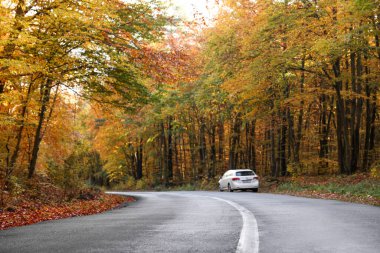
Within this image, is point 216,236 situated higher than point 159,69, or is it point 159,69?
point 159,69

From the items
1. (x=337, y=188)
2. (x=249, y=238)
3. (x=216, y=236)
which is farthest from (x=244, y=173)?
(x=249, y=238)

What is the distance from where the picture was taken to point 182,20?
56.8 feet

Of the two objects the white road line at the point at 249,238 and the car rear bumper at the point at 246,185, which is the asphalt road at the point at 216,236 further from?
the car rear bumper at the point at 246,185

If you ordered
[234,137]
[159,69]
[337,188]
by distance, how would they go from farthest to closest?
[234,137]
[337,188]
[159,69]

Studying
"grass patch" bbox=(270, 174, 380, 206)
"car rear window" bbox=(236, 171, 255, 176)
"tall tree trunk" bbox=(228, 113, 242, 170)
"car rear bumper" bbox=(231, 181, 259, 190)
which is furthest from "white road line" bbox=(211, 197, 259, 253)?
"tall tree trunk" bbox=(228, 113, 242, 170)

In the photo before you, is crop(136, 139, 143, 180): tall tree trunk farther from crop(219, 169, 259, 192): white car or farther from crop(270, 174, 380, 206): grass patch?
crop(270, 174, 380, 206): grass patch

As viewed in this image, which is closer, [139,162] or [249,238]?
[249,238]

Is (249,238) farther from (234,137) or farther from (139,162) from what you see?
(139,162)

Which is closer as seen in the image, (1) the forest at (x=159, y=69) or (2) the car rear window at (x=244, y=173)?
(1) the forest at (x=159, y=69)

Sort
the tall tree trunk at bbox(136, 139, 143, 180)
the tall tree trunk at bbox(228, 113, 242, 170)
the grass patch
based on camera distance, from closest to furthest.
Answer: the grass patch
the tall tree trunk at bbox(228, 113, 242, 170)
the tall tree trunk at bbox(136, 139, 143, 180)

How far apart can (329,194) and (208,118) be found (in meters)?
24.2

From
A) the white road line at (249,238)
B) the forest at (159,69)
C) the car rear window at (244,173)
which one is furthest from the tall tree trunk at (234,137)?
the white road line at (249,238)

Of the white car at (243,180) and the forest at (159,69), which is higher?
the forest at (159,69)

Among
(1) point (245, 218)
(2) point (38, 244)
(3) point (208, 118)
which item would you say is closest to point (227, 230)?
(1) point (245, 218)
